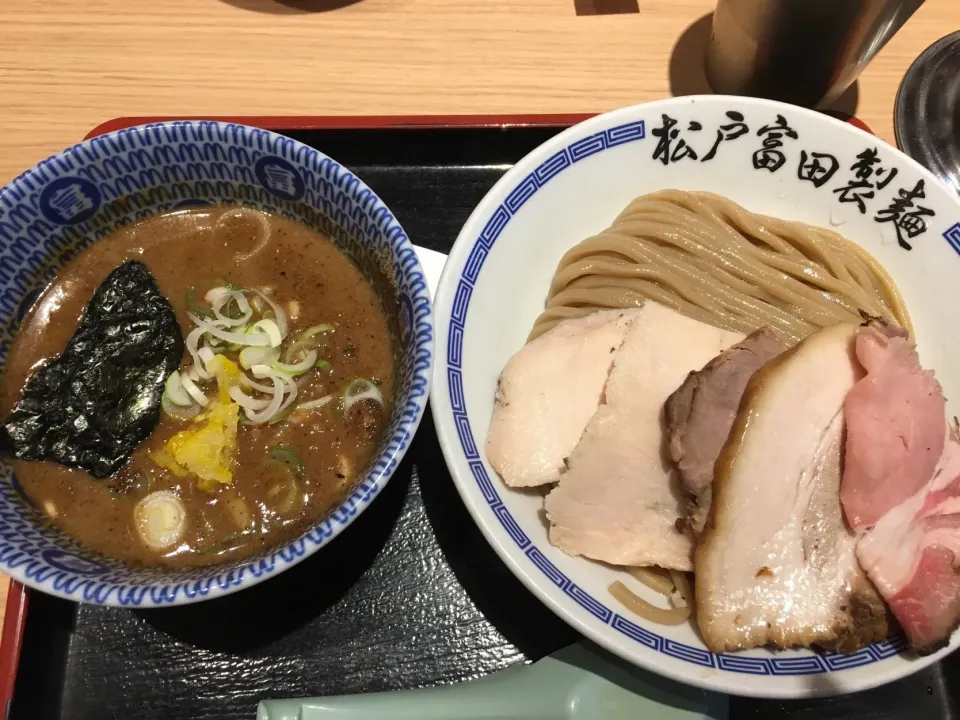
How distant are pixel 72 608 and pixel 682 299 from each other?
1.72 meters

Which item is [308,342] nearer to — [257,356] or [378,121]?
[257,356]

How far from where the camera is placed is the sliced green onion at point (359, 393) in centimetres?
142

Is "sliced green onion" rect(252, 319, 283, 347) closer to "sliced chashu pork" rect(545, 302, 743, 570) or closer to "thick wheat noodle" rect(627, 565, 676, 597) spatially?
"sliced chashu pork" rect(545, 302, 743, 570)

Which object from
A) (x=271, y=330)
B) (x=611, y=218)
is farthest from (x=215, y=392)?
(x=611, y=218)

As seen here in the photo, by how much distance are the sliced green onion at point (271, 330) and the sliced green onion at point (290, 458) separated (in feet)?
0.81

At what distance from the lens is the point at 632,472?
150 cm

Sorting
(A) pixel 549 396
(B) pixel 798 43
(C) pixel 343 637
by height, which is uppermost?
(B) pixel 798 43

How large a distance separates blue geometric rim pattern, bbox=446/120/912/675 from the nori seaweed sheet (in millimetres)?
665

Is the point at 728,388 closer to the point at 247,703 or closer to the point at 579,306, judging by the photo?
the point at 579,306

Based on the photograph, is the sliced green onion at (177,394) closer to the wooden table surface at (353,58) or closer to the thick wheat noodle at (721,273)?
the thick wheat noodle at (721,273)

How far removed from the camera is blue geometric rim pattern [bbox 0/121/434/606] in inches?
44.2

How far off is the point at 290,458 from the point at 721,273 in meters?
1.25

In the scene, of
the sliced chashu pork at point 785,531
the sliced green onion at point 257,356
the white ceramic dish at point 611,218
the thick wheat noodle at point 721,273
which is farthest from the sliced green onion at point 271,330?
the sliced chashu pork at point 785,531

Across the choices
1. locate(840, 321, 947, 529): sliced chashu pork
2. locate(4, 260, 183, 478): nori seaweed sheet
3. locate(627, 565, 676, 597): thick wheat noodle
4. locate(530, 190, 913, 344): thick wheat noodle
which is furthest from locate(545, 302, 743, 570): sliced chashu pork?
locate(4, 260, 183, 478): nori seaweed sheet
